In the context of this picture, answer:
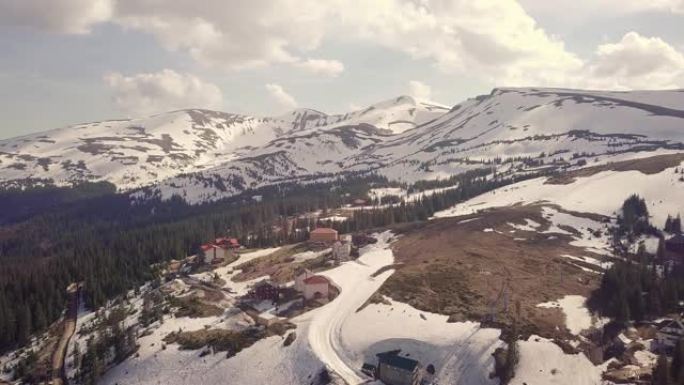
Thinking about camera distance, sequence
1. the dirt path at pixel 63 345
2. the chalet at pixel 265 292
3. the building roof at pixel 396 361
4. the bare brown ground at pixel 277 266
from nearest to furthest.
→ the building roof at pixel 396 361
the dirt path at pixel 63 345
the chalet at pixel 265 292
the bare brown ground at pixel 277 266

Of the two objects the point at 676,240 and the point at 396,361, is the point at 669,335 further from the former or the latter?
the point at 676,240

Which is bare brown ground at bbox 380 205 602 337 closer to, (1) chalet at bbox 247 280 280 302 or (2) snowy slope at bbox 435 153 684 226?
(1) chalet at bbox 247 280 280 302

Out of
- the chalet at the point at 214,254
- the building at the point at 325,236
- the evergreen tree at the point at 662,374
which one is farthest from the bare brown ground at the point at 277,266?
the evergreen tree at the point at 662,374

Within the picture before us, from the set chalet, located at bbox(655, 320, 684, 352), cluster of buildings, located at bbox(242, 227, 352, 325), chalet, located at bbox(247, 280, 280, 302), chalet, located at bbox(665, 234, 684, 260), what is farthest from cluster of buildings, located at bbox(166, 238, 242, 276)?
chalet, located at bbox(665, 234, 684, 260)

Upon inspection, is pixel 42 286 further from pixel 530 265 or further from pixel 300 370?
pixel 530 265

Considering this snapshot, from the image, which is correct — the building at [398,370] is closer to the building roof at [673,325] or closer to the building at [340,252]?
the building roof at [673,325]

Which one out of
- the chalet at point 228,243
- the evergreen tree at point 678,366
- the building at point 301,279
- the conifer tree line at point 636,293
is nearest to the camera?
the evergreen tree at point 678,366

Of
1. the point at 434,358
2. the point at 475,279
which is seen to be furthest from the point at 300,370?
the point at 475,279
